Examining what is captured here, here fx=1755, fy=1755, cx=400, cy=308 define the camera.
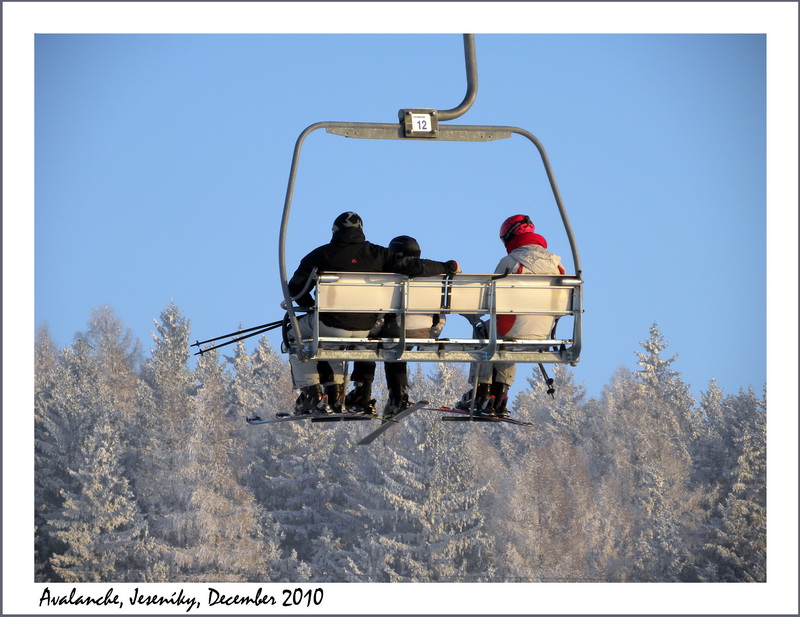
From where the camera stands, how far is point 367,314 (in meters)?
14.8

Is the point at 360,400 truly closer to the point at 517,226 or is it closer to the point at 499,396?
the point at 499,396

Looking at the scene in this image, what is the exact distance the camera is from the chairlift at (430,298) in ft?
47.3

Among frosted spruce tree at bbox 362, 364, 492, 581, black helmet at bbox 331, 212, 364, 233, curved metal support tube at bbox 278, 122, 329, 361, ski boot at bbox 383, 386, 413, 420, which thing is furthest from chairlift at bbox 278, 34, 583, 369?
frosted spruce tree at bbox 362, 364, 492, 581

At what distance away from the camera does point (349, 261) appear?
14.7 metres

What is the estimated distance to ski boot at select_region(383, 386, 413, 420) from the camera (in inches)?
613

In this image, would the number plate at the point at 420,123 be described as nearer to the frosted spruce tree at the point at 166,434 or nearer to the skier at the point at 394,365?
the skier at the point at 394,365

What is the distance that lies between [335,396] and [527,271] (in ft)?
6.82

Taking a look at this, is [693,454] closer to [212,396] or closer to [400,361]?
[212,396]

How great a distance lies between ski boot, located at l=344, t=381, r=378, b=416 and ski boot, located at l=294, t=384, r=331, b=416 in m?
0.21

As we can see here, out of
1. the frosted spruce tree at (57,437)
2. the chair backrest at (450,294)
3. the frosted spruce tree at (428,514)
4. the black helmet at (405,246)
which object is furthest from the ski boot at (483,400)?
the frosted spruce tree at (57,437)

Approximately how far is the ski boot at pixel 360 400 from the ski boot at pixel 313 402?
0.68ft

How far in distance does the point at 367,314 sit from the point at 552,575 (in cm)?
4915

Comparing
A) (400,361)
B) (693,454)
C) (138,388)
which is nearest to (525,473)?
(693,454)

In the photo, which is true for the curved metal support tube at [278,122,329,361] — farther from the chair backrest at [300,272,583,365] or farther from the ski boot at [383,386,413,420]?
the ski boot at [383,386,413,420]
